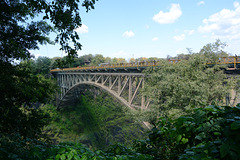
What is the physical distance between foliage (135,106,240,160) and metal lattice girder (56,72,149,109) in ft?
37.2

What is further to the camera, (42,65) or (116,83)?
(42,65)

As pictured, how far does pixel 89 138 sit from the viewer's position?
3066 cm

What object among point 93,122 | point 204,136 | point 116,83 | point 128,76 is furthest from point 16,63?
point 93,122

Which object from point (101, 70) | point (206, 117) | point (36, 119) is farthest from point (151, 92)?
point (101, 70)

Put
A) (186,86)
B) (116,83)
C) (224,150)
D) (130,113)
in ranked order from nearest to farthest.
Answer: (224,150) → (186,86) → (130,113) → (116,83)

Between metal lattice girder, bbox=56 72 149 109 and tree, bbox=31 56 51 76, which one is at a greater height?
tree, bbox=31 56 51 76

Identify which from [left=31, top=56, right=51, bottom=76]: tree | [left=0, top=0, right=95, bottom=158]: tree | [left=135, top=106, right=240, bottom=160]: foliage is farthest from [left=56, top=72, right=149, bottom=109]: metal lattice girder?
[left=135, top=106, right=240, bottom=160]: foliage

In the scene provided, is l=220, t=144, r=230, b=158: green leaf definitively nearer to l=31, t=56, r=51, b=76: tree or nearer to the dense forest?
the dense forest

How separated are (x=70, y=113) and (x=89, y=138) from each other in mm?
13645

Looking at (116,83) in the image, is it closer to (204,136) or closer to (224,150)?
(204,136)

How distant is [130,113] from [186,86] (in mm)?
5725

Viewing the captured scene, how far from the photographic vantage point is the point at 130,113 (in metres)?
14.8

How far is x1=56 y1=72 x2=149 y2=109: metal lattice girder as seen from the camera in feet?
55.3

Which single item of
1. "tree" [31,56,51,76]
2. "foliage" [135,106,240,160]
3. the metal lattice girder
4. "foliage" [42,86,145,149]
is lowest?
"foliage" [42,86,145,149]
